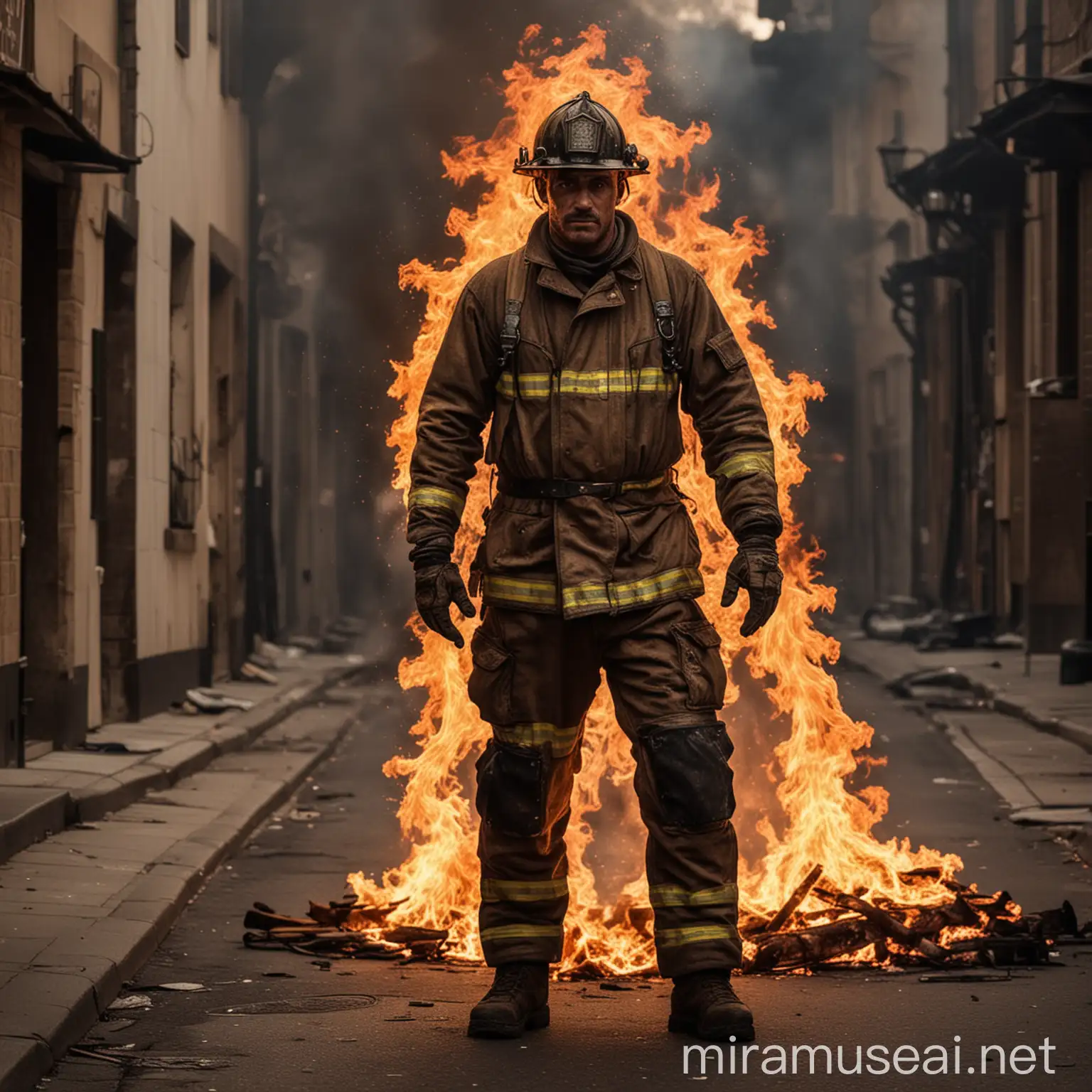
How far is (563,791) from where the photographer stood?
18.7 ft

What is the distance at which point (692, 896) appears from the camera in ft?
17.8

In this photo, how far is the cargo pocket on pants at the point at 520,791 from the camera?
18.2 feet

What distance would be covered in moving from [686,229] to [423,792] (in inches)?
101

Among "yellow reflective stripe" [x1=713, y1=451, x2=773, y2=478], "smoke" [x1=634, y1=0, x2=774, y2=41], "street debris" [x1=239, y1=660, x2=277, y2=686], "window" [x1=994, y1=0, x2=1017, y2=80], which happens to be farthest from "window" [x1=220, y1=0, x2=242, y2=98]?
"smoke" [x1=634, y1=0, x2=774, y2=41]

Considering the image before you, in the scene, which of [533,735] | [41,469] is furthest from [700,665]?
[41,469]

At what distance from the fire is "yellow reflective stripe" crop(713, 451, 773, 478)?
56.9 inches

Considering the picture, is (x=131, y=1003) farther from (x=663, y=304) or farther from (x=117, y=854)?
(x=117, y=854)

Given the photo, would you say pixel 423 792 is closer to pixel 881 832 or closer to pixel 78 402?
pixel 881 832

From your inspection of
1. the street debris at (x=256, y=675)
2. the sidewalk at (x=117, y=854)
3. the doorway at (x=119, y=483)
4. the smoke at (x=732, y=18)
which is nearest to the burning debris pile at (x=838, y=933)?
the sidewalk at (x=117, y=854)

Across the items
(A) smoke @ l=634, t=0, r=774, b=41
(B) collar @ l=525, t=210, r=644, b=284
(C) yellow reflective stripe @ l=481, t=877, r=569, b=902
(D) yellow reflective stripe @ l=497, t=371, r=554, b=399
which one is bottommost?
(C) yellow reflective stripe @ l=481, t=877, r=569, b=902

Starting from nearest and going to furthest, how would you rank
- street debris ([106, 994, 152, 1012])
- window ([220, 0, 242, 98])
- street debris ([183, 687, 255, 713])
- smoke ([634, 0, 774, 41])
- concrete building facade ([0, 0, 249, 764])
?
street debris ([106, 994, 152, 1012])
concrete building facade ([0, 0, 249, 764])
street debris ([183, 687, 255, 713])
window ([220, 0, 242, 98])
smoke ([634, 0, 774, 41])

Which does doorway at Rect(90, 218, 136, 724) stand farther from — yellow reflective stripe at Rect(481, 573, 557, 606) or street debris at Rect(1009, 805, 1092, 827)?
yellow reflective stripe at Rect(481, 573, 557, 606)

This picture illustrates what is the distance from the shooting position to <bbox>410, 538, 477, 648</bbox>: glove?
551cm

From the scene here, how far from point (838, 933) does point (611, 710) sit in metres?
1.45
